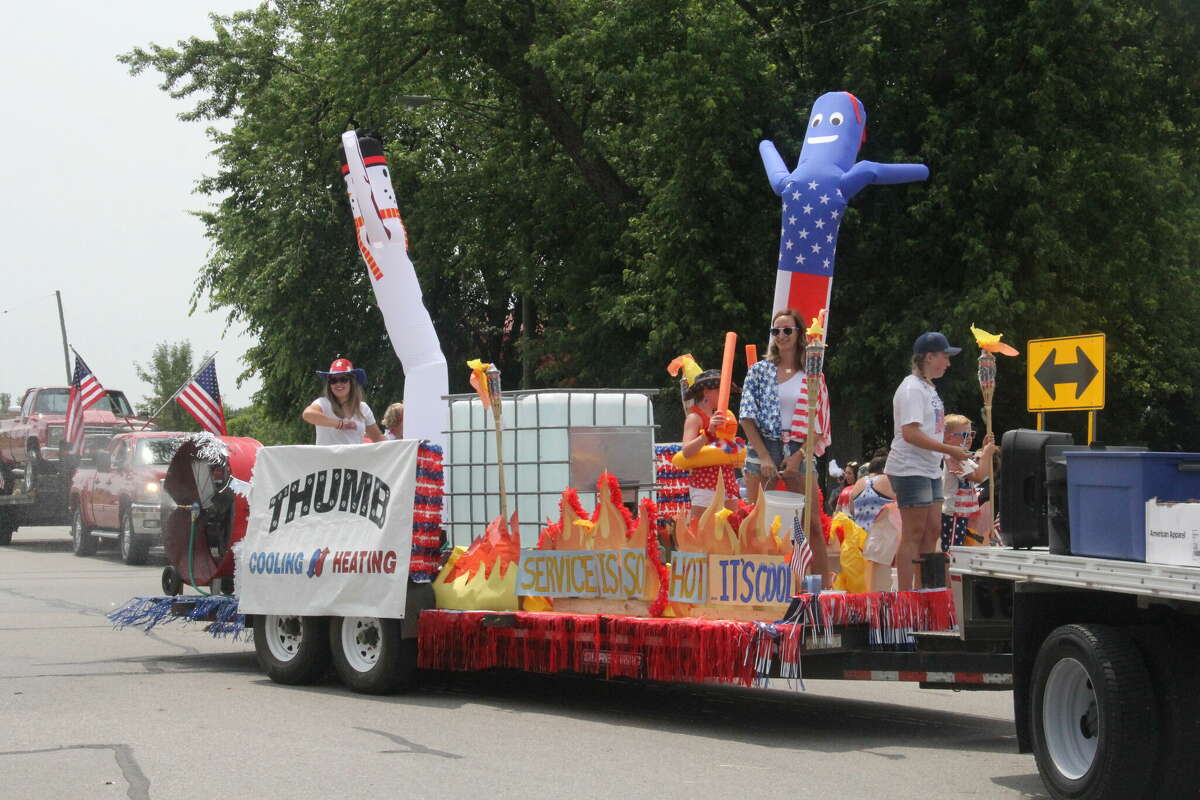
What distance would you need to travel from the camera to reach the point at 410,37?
92.5ft

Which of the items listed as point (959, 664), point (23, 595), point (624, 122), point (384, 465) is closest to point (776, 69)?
point (624, 122)

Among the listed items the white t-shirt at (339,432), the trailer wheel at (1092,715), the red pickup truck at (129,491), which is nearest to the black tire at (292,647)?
the white t-shirt at (339,432)

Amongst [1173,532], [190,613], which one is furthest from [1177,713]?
[190,613]

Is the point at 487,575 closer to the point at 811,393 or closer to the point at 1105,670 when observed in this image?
the point at 811,393

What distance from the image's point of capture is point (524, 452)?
1088cm

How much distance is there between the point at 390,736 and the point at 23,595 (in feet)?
36.6

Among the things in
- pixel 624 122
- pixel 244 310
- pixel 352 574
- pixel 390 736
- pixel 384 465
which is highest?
pixel 624 122

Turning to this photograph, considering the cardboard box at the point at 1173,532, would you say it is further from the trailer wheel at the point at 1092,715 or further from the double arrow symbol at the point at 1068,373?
the double arrow symbol at the point at 1068,373

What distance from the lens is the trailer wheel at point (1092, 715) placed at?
591 cm

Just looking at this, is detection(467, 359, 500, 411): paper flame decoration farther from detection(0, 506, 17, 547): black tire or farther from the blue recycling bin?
detection(0, 506, 17, 547): black tire

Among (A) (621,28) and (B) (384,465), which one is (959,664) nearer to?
(B) (384,465)

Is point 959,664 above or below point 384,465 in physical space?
below

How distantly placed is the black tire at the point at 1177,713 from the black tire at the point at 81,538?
2265 centimetres

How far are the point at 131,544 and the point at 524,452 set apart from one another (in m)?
14.2
